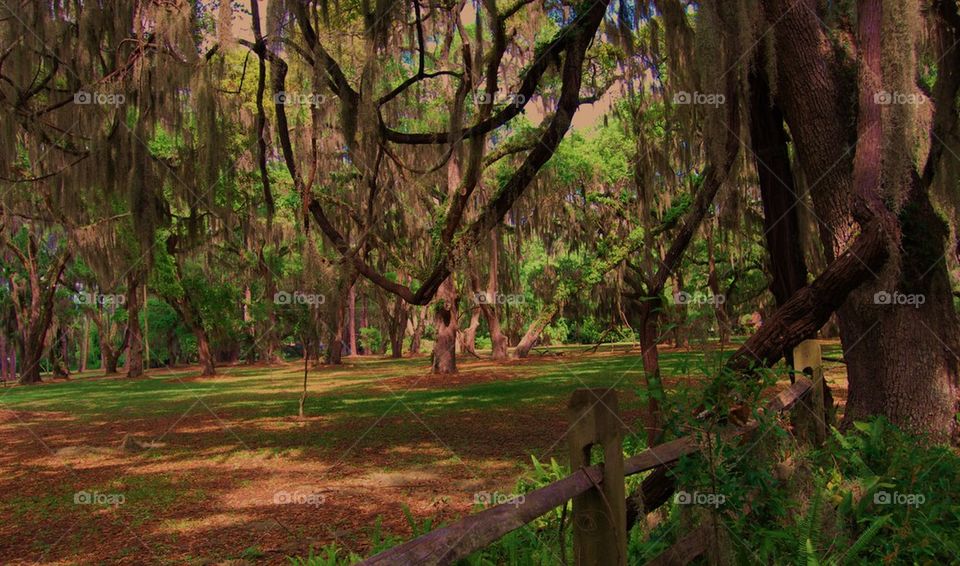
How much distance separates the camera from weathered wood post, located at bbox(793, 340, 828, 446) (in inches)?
176

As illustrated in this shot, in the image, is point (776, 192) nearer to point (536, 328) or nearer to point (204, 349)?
point (536, 328)

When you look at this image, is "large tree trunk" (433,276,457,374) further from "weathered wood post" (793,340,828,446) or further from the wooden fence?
the wooden fence

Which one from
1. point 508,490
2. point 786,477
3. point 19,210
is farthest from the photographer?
point 19,210

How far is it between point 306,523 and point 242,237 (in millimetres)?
21717

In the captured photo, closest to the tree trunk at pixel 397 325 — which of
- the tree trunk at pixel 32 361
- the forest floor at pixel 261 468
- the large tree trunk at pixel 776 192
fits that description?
the tree trunk at pixel 32 361

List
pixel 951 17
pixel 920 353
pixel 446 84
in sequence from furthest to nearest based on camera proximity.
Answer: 1. pixel 446 84
2. pixel 951 17
3. pixel 920 353

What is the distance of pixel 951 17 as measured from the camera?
621 centimetres

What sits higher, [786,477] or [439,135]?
[439,135]

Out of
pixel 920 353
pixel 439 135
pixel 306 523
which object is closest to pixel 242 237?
pixel 439 135

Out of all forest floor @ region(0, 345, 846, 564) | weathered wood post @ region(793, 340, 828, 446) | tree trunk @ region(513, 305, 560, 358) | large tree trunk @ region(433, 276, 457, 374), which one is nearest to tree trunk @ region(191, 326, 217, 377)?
forest floor @ region(0, 345, 846, 564)

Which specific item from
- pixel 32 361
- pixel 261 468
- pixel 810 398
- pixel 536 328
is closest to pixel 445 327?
pixel 536 328

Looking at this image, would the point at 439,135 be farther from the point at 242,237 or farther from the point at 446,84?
the point at 242,237

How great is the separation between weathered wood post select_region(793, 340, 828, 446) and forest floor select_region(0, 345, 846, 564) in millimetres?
944

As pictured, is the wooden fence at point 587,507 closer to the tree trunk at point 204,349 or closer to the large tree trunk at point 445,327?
the large tree trunk at point 445,327
